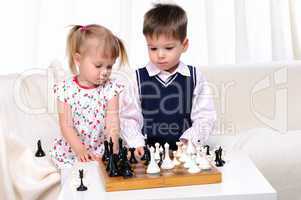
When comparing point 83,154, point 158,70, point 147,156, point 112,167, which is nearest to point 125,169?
point 112,167

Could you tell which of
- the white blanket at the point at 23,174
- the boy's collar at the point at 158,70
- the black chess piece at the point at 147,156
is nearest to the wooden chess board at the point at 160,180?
the black chess piece at the point at 147,156

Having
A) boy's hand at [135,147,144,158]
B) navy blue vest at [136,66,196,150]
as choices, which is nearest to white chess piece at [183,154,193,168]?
boy's hand at [135,147,144,158]

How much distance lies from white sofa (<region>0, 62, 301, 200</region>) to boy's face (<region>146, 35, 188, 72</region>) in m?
0.38

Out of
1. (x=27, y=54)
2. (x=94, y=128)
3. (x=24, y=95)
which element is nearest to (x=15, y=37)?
(x=27, y=54)

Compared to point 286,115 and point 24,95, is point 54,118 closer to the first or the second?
point 24,95

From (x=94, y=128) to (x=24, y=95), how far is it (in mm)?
467

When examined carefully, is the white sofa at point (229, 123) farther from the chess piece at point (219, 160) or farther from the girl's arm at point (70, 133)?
the chess piece at point (219, 160)

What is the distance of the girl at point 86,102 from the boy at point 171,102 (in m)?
0.10

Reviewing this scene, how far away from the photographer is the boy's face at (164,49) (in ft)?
6.79

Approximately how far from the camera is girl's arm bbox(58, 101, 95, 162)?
6.79ft

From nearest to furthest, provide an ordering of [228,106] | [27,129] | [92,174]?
[92,174] → [27,129] → [228,106]

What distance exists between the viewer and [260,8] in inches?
123

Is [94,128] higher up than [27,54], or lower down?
lower down

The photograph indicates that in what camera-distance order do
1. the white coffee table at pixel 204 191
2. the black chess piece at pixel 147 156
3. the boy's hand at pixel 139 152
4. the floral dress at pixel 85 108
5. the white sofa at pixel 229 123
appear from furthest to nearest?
the floral dress at pixel 85 108, the white sofa at pixel 229 123, the boy's hand at pixel 139 152, the black chess piece at pixel 147 156, the white coffee table at pixel 204 191
